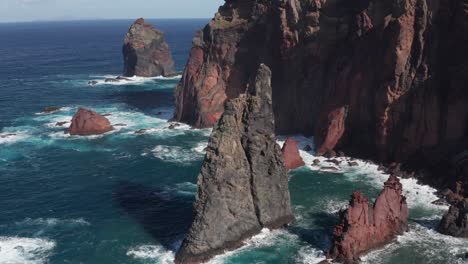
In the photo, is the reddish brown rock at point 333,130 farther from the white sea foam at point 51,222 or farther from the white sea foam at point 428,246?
the white sea foam at point 51,222

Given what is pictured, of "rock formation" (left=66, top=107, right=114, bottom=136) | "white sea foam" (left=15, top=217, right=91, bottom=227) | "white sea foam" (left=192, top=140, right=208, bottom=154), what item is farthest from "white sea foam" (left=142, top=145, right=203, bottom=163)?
"white sea foam" (left=15, top=217, right=91, bottom=227)

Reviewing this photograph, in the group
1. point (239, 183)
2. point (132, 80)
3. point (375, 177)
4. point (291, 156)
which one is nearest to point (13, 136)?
point (291, 156)

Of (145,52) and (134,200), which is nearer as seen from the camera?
(134,200)

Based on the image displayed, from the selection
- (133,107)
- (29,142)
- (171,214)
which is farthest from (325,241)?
(133,107)

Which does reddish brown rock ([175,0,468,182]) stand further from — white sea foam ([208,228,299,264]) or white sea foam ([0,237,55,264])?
white sea foam ([0,237,55,264])

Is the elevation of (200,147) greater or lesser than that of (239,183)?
lesser

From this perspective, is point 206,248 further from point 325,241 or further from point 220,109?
point 220,109

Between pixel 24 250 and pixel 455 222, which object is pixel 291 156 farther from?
pixel 24 250

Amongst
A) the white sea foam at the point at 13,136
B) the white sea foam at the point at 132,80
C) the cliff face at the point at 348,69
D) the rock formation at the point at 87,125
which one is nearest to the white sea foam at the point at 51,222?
the rock formation at the point at 87,125
